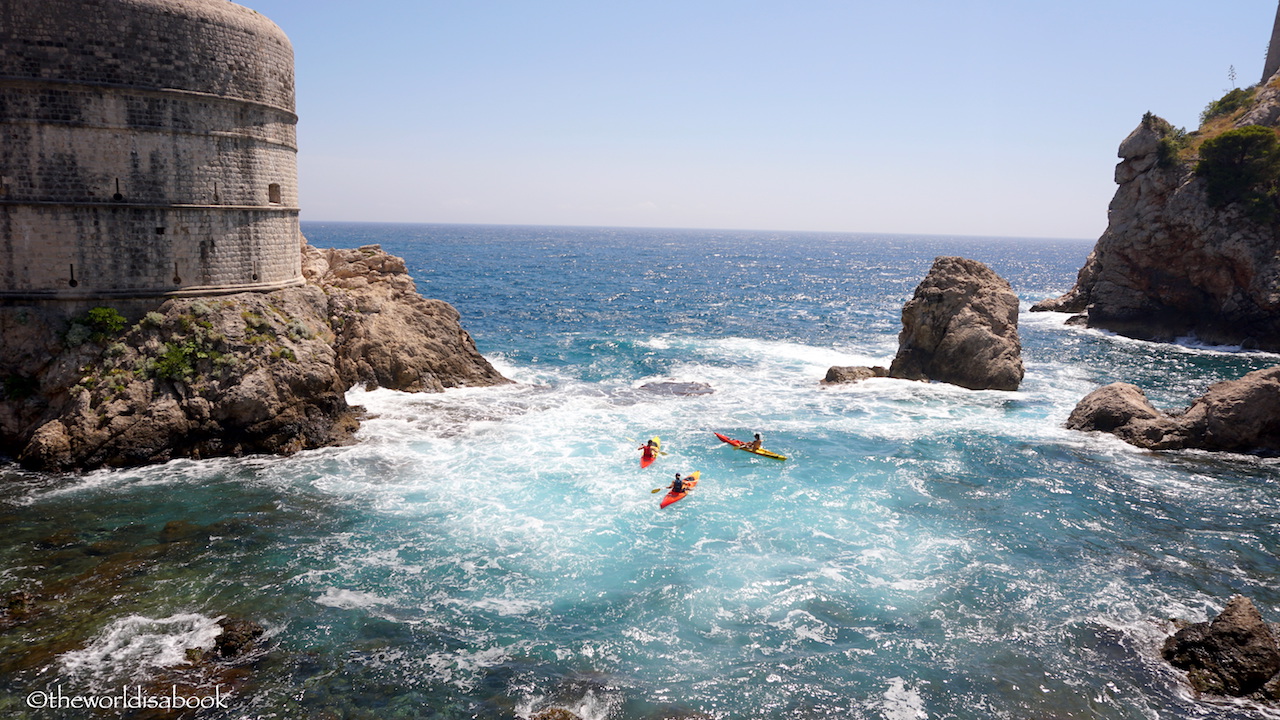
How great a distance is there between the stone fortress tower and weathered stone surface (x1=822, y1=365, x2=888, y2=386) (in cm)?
2605

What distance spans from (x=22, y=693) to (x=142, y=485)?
9.63 metres

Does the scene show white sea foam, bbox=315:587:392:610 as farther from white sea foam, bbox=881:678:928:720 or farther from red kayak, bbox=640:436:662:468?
red kayak, bbox=640:436:662:468

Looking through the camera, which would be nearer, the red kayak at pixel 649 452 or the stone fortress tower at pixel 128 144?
the stone fortress tower at pixel 128 144

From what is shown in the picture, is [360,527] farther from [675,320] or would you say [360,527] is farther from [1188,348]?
[1188,348]

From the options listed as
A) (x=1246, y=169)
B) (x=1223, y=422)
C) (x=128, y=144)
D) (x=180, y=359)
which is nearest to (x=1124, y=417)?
(x=1223, y=422)

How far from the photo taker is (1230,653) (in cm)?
1370

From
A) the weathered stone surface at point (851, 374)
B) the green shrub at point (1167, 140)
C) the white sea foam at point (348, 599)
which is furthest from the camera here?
the green shrub at point (1167, 140)

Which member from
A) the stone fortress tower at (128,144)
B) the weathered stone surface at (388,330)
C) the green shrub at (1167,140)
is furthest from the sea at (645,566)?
the green shrub at (1167,140)

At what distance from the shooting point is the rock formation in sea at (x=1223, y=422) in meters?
25.8

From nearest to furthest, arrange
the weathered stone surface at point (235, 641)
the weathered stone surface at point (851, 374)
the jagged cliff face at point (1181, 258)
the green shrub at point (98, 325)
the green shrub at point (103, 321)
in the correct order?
the weathered stone surface at point (235, 641) → the green shrub at point (98, 325) → the green shrub at point (103, 321) → the weathered stone surface at point (851, 374) → the jagged cliff face at point (1181, 258)

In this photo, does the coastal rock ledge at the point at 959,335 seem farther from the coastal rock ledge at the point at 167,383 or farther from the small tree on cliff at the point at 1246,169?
the coastal rock ledge at the point at 167,383

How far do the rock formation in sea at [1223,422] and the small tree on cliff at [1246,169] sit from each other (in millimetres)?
25407

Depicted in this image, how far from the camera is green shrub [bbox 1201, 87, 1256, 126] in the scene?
5428 centimetres

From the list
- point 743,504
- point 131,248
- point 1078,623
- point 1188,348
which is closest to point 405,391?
point 131,248
